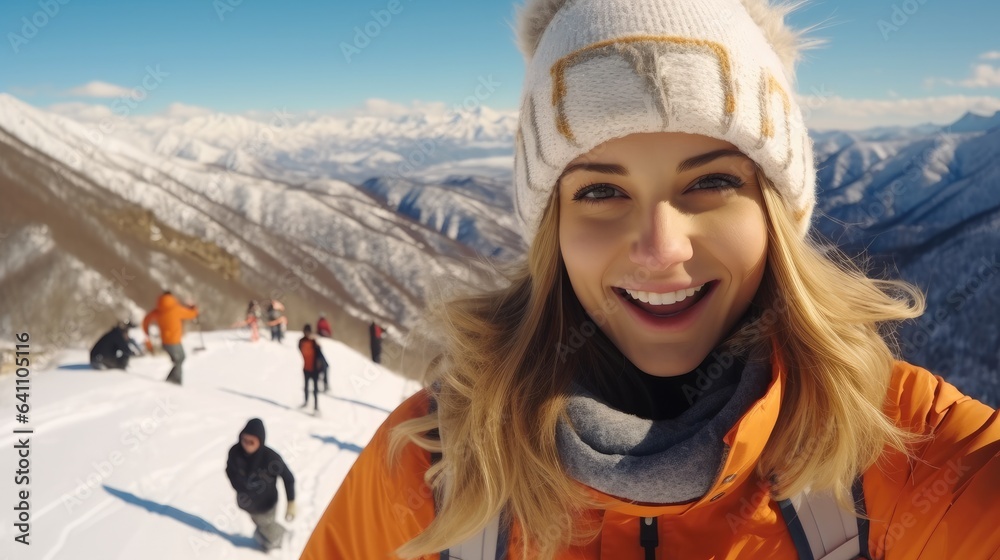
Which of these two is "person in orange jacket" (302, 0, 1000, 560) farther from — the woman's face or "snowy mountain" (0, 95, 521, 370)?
"snowy mountain" (0, 95, 521, 370)

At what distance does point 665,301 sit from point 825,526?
68 centimetres

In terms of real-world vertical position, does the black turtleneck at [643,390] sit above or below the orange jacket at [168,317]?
above

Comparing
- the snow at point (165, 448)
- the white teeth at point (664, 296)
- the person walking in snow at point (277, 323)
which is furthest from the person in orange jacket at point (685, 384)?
the person walking in snow at point (277, 323)

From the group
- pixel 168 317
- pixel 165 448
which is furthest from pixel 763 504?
pixel 168 317

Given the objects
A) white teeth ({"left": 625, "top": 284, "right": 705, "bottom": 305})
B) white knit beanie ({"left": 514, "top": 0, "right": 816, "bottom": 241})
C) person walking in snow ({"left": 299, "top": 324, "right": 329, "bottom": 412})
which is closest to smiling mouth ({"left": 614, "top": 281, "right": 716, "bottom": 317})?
white teeth ({"left": 625, "top": 284, "right": 705, "bottom": 305})

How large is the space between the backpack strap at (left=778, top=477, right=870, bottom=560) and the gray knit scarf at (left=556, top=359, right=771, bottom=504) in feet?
0.83

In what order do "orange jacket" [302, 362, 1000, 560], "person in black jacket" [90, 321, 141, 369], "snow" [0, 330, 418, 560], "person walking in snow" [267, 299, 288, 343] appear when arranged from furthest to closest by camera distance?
"person walking in snow" [267, 299, 288, 343], "person in black jacket" [90, 321, 141, 369], "snow" [0, 330, 418, 560], "orange jacket" [302, 362, 1000, 560]

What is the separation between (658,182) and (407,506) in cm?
113

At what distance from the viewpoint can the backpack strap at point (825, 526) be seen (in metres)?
1.45

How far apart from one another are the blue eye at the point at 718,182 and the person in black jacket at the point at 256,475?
560cm

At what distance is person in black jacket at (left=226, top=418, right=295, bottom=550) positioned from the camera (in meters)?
6.13

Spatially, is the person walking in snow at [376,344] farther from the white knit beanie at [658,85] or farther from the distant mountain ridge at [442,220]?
the white knit beanie at [658,85]

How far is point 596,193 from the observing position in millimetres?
1665

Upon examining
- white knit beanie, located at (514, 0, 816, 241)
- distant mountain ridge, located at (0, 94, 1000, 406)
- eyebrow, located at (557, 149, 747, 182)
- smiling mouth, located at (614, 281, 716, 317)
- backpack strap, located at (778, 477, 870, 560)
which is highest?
white knit beanie, located at (514, 0, 816, 241)
